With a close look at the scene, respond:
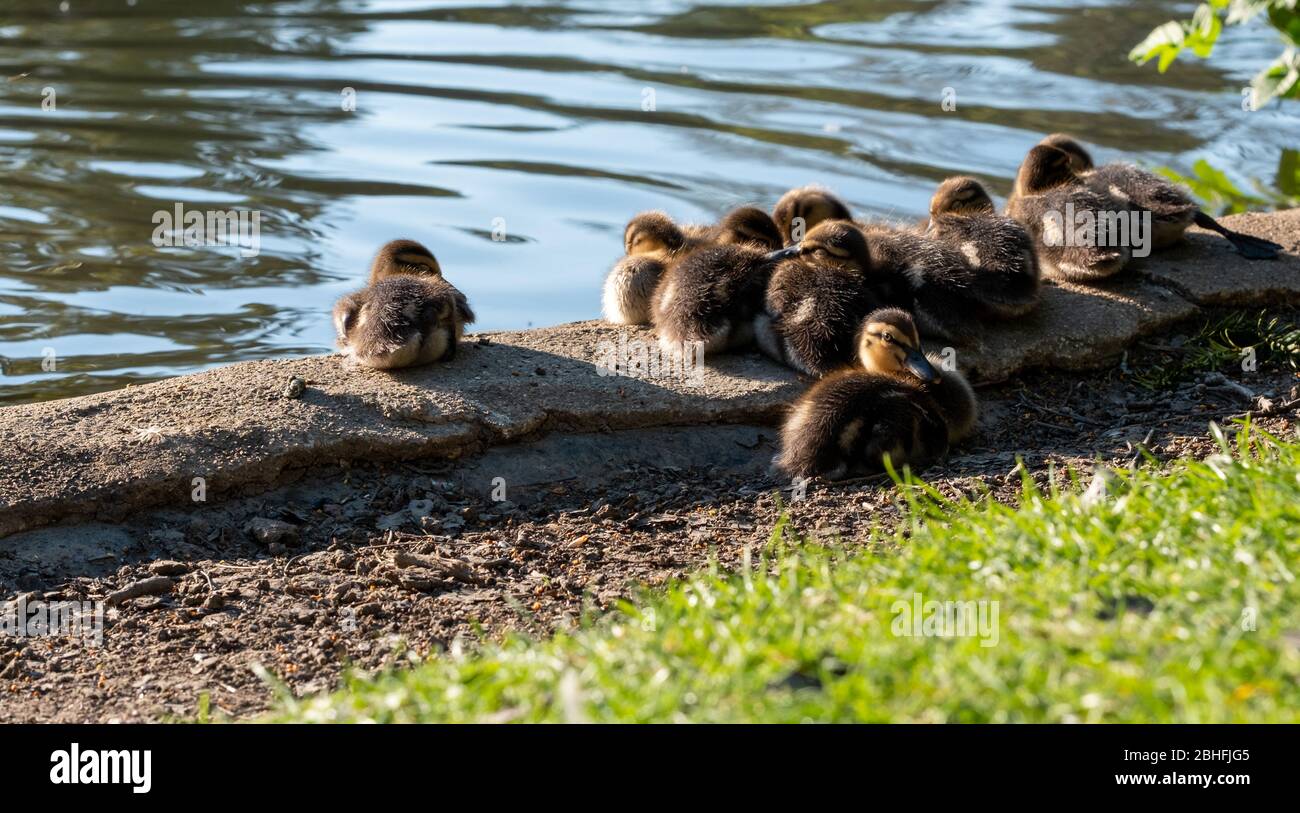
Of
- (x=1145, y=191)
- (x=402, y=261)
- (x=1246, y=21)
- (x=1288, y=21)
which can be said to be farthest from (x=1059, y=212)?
(x=402, y=261)

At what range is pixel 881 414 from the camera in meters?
6.02

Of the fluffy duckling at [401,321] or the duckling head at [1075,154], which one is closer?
the fluffy duckling at [401,321]

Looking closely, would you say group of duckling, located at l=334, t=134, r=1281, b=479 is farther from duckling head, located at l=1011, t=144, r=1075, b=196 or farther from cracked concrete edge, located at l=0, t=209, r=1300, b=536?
cracked concrete edge, located at l=0, t=209, r=1300, b=536

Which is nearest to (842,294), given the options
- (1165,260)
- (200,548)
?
(1165,260)

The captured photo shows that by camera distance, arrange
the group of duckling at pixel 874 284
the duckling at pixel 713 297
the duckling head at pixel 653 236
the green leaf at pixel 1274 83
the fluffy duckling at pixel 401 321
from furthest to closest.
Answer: the duckling head at pixel 653 236 → the duckling at pixel 713 297 → the fluffy duckling at pixel 401 321 → the group of duckling at pixel 874 284 → the green leaf at pixel 1274 83

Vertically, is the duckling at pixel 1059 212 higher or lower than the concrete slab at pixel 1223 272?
higher

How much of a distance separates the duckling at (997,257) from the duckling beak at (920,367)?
0.99 m

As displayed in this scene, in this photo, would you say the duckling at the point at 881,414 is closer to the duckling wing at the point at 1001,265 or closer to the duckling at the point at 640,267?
the duckling wing at the point at 1001,265

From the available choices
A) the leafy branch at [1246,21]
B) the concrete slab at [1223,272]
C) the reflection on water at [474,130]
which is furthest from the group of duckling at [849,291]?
the reflection on water at [474,130]

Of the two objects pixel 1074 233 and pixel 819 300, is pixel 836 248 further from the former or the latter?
pixel 1074 233

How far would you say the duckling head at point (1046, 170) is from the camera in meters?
8.12

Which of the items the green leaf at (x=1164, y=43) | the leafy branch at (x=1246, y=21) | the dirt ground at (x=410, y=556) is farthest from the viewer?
the green leaf at (x=1164, y=43)

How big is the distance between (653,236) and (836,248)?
Answer: 1.41 m

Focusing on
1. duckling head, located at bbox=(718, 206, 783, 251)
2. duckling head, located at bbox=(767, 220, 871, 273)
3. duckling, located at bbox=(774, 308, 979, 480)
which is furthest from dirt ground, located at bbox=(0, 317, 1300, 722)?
duckling head, located at bbox=(718, 206, 783, 251)
